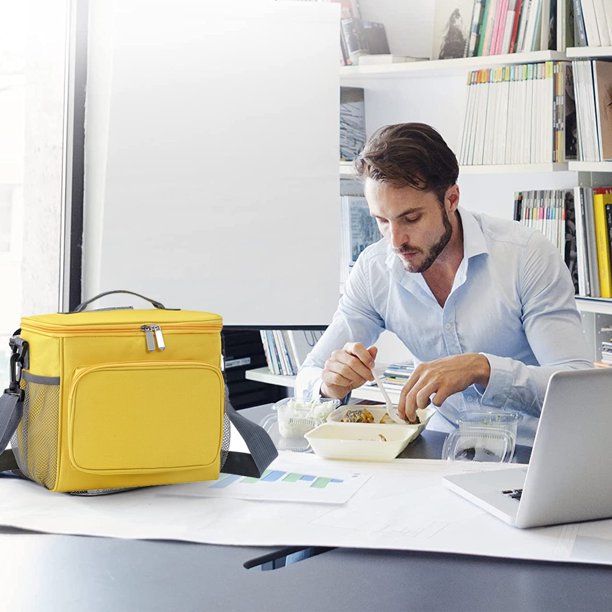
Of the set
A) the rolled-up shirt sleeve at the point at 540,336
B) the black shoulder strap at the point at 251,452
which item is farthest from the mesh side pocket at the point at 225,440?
the rolled-up shirt sleeve at the point at 540,336

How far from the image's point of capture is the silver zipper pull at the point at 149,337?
1369mm

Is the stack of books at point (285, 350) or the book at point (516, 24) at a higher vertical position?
the book at point (516, 24)

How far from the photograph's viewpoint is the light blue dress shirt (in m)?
2.05

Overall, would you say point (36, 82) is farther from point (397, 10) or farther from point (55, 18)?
point (397, 10)

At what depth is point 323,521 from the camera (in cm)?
121

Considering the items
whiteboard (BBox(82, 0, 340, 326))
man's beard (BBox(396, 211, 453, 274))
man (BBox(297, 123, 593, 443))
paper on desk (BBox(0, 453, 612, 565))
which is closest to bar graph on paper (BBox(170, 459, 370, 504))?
paper on desk (BBox(0, 453, 612, 565))

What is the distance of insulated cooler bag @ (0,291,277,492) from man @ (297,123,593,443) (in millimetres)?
587

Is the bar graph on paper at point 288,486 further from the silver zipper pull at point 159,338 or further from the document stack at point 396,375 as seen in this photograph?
the document stack at point 396,375

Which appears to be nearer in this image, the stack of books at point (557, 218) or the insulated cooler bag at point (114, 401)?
the insulated cooler bag at point (114, 401)

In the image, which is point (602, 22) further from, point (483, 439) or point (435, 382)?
point (483, 439)

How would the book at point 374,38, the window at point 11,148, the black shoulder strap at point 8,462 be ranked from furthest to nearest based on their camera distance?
1. the book at point 374,38
2. the window at point 11,148
3. the black shoulder strap at point 8,462

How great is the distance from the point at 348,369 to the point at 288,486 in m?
0.47

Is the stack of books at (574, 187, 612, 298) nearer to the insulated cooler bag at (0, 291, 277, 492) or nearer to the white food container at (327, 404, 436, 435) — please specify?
the white food container at (327, 404, 436, 435)

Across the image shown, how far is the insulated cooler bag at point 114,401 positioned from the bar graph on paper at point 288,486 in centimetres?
3
